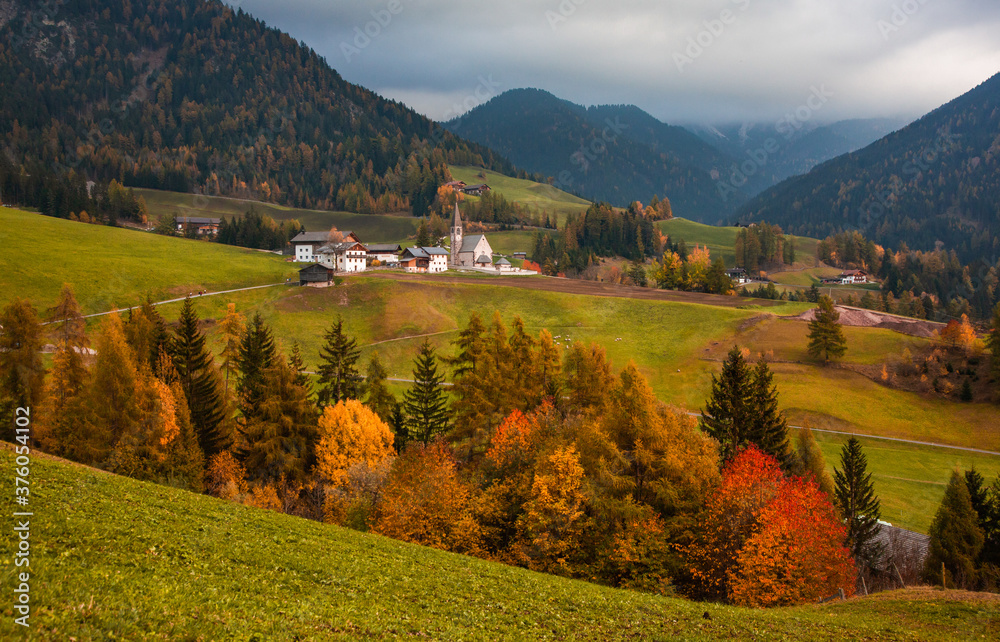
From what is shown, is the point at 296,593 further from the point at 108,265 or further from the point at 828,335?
the point at 108,265

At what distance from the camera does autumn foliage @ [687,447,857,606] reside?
28.8 meters

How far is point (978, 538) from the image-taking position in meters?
37.2

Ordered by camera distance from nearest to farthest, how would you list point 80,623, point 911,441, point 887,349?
point 80,623 → point 911,441 → point 887,349

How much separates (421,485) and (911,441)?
59894 millimetres

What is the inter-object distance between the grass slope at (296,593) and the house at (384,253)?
123058mm

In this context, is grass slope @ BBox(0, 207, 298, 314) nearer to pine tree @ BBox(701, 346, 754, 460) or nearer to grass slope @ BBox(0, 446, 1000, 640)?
grass slope @ BBox(0, 446, 1000, 640)

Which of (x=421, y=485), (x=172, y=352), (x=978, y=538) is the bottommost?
(x=978, y=538)

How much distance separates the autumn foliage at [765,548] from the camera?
28797mm

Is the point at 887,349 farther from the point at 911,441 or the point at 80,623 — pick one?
the point at 80,623

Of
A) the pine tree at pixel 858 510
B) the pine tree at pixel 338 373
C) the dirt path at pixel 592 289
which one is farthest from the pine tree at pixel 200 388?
the dirt path at pixel 592 289

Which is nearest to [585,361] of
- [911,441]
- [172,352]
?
[172,352]

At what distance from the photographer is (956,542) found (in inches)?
1478

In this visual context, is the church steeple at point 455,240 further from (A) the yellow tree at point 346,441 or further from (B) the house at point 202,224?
(A) the yellow tree at point 346,441

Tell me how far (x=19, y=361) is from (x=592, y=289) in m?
93.1
